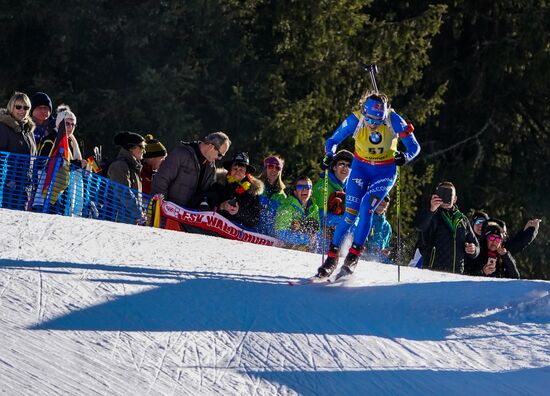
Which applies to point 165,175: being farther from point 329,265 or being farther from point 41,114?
point 329,265

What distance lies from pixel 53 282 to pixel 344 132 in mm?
3257

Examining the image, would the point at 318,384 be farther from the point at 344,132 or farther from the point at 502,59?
the point at 502,59

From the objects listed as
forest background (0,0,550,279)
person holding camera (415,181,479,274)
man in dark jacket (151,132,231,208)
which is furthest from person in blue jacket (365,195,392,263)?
forest background (0,0,550,279)

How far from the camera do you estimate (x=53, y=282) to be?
875cm

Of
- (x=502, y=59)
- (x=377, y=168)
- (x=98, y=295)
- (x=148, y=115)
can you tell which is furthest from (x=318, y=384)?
(x=502, y=59)

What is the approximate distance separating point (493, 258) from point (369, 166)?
12.0 ft

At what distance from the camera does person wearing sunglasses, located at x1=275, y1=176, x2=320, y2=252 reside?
41.8 feet

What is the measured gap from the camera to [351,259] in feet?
34.3

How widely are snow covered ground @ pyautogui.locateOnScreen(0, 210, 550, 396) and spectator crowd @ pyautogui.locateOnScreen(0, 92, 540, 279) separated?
122 centimetres

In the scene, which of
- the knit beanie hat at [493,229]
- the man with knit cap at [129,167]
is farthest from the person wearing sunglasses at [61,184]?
the knit beanie hat at [493,229]

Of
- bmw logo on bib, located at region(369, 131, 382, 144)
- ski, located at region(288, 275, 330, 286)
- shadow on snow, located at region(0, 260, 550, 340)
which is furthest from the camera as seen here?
bmw logo on bib, located at region(369, 131, 382, 144)

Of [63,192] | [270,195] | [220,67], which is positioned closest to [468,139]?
[220,67]

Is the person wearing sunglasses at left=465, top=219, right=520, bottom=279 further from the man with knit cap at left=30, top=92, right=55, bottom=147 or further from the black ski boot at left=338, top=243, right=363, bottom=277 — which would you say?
the man with knit cap at left=30, top=92, right=55, bottom=147

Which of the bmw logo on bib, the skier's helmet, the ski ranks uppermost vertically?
the skier's helmet
